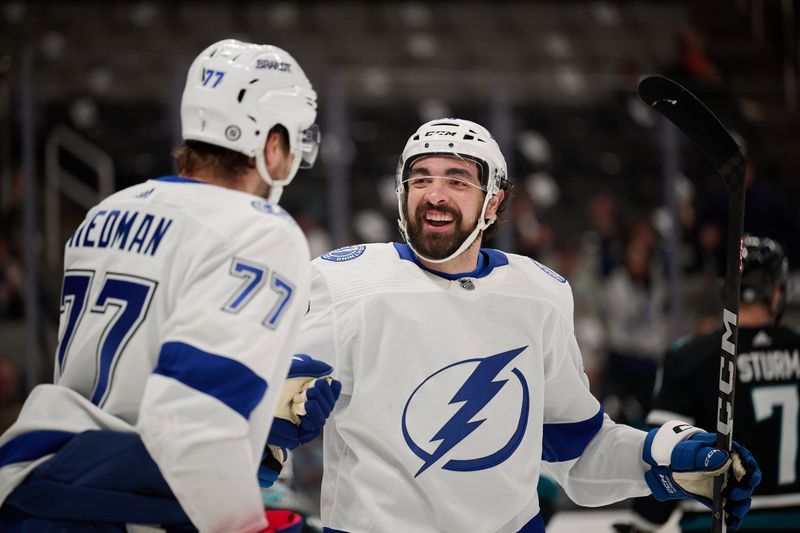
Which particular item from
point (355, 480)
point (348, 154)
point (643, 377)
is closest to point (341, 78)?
point (348, 154)

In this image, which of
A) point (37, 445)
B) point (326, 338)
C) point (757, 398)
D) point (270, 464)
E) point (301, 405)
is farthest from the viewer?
point (757, 398)

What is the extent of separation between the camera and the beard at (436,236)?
265cm

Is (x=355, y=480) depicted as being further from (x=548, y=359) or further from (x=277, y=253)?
(x=277, y=253)

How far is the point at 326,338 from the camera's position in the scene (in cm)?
253

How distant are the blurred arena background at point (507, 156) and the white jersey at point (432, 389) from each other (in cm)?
262

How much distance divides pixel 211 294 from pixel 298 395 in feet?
1.76

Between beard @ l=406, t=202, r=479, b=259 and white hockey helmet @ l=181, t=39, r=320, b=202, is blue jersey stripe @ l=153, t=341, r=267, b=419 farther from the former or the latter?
beard @ l=406, t=202, r=479, b=259

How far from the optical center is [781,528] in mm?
3311

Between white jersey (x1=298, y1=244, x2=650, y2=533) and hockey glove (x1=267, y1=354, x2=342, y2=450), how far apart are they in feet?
0.77

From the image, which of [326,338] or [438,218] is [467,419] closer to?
[326,338]

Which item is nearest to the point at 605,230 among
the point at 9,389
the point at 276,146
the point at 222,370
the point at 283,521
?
the point at 9,389

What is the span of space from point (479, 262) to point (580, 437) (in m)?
0.53

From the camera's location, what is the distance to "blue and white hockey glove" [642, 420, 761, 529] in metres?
2.54

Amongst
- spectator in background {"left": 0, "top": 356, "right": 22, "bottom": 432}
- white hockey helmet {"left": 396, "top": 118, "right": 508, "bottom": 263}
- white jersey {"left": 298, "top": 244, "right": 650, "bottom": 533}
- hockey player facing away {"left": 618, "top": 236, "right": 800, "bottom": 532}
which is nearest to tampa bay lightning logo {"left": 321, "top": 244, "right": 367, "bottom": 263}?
white jersey {"left": 298, "top": 244, "right": 650, "bottom": 533}
